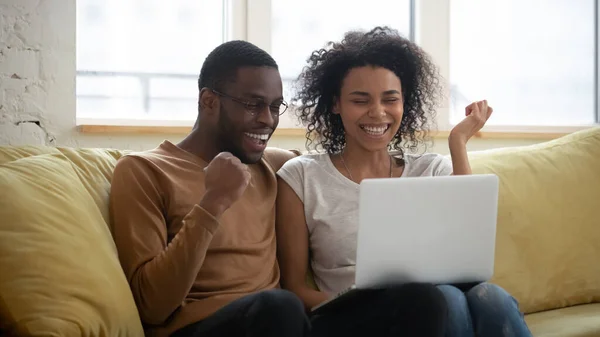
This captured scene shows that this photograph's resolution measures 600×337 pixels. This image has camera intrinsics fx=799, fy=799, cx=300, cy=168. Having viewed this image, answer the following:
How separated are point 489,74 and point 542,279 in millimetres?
1481

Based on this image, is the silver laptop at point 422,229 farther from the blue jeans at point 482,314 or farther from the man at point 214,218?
the man at point 214,218

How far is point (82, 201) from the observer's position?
1.59m

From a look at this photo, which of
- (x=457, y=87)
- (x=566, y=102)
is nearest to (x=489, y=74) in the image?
(x=457, y=87)

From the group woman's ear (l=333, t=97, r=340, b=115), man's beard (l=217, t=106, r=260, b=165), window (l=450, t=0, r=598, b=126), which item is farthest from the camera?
window (l=450, t=0, r=598, b=126)

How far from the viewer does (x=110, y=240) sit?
1.56m

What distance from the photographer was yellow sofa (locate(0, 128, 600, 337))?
1354mm

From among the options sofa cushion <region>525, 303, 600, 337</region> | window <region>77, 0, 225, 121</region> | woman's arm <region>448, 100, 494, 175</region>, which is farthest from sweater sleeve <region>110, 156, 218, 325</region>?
window <region>77, 0, 225, 121</region>

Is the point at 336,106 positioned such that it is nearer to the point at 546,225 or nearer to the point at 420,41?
the point at 546,225

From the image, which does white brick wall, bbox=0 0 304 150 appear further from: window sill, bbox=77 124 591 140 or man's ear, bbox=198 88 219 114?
man's ear, bbox=198 88 219 114

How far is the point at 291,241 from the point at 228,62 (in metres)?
0.43

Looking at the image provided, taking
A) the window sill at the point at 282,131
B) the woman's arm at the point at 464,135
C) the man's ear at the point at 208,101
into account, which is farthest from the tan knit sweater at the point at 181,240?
the window sill at the point at 282,131

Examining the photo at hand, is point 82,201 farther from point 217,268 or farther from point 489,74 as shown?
point 489,74

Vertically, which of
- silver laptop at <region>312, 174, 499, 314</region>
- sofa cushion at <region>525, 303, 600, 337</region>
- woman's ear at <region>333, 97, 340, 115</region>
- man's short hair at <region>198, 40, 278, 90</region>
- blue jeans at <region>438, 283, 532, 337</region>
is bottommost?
sofa cushion at <region>525, 303, 600, 337</region>

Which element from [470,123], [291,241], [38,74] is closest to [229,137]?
[291,241]
